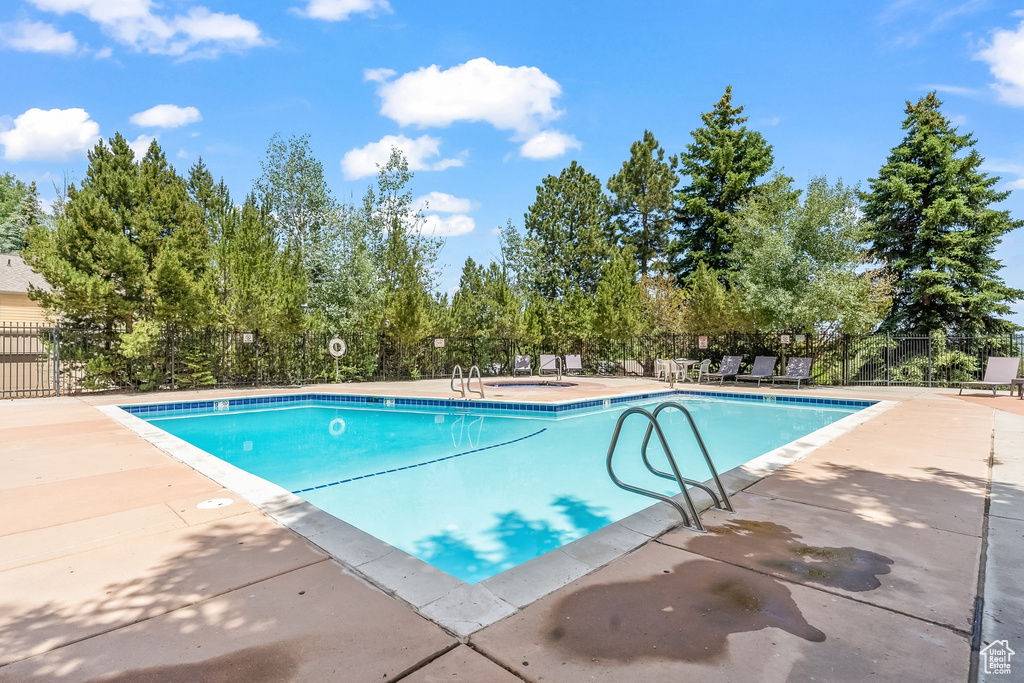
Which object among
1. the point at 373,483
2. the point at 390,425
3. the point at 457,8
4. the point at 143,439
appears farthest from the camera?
the point at 457,8

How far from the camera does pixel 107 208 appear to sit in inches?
464

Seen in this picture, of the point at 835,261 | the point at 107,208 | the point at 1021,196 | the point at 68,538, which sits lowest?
the point at 68,538

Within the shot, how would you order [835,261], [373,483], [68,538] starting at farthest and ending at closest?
[835,261] < [373,483] < [68,538]

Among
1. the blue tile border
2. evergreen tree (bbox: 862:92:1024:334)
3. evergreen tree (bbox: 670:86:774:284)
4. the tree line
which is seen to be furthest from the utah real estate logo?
evergreen tree (bbox: 670:86:774:284)

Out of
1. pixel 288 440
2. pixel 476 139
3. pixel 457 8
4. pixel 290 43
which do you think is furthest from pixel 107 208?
pixel 476 139

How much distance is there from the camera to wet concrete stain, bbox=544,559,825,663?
200cm

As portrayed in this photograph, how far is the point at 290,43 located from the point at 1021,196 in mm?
23841

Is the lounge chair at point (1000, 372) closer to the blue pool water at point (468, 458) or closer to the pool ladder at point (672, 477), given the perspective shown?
the blue pool water at point (468, 458)

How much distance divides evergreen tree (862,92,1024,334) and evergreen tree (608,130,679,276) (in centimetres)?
1154

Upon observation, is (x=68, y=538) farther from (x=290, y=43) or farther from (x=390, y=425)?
(x=290, y=43)

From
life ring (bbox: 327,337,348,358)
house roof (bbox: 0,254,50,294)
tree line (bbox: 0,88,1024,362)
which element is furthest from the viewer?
house roof (bbox: 0,254,50,294)

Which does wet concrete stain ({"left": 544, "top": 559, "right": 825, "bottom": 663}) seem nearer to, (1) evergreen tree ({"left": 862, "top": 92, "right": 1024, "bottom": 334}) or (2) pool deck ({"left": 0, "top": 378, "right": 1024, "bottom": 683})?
(2) pool deck ({"left": 0, "top": 378, "right": 1024, "bottom": 683})

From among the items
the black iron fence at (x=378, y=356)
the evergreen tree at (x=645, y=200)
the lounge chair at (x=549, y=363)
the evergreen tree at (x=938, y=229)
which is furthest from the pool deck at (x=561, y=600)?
the evergreen tree at (x=645, y=200)

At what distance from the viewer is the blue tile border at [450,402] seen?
34.3 ft
